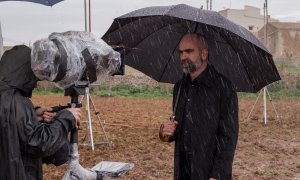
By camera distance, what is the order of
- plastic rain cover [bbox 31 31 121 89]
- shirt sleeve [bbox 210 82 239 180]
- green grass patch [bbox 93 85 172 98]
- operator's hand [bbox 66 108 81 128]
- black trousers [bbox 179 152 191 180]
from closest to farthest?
plastic rain cover [bbox 31 31 121 89]
operator's hand [bbox 66 108 81 128]
shirt sleeve [bbox 210 82 239 180]
black trousers [bbox 179 152 191 180]
green grass patch [bbox 93 85 172 98]

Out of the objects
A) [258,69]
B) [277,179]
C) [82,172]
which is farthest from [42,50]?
[277,179]

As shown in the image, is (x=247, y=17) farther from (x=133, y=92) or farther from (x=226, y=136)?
(x=226, y=136)

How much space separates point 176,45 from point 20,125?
209cm

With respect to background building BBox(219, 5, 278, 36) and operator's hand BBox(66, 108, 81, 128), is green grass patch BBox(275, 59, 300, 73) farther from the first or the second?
background building BBox(219, 5, 278, 36)

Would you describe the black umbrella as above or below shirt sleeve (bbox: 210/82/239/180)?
above

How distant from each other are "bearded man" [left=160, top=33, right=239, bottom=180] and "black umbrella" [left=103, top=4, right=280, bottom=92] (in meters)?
0.31

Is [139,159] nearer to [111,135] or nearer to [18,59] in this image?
[111,135]

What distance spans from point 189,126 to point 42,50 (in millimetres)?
1514

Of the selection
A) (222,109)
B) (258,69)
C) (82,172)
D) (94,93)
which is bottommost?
(94,93)

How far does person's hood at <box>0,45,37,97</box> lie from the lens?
7.92 ft

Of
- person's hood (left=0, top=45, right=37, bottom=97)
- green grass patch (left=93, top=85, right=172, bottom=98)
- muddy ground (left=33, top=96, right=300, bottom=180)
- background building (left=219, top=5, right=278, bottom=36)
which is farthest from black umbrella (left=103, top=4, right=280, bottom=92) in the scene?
background building (left=219, top=5, right=278, bottom=36)

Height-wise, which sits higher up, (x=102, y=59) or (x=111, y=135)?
(x=102, y=59)

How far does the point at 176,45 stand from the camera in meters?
4.15

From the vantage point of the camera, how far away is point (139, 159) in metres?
7.67
